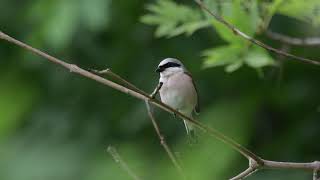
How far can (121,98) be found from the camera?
4.53 m

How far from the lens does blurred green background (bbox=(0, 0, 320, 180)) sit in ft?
12.8

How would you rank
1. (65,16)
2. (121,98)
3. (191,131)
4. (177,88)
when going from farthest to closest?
1. (121,98)
2. (65,16)
3. (191,131)
4. (177,88)

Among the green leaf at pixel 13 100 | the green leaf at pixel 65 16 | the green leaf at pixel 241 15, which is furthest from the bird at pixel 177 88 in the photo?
the green leaf at pixel 13 100

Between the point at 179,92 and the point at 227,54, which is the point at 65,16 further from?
the point at 227,54

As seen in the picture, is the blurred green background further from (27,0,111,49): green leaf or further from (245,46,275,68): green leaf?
(245,46,275,68): green leaf

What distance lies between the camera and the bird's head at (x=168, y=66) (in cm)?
315

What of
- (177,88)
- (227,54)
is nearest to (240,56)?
(227,54)

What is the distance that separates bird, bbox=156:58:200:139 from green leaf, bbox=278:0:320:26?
0.66m

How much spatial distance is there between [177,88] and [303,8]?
0.80 meters

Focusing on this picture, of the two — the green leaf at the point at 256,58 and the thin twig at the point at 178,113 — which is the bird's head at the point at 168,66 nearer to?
the green leaf at the point at 256,58

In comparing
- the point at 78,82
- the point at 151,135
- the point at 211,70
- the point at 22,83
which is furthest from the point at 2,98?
the point at 211,70

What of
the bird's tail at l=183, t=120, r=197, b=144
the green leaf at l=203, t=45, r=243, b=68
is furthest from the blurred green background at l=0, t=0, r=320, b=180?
the green leaf at l=203, t=45, r=243, b=68

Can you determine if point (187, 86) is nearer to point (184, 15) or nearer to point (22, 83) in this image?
point (184, 15)

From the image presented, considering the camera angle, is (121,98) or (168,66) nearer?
(168,66)
